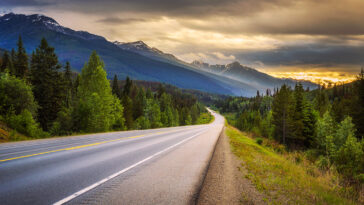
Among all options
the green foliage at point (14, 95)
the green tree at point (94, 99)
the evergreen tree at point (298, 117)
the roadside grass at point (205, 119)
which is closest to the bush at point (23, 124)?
the green foliage at point (14, 95)

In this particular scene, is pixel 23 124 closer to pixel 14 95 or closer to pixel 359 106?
pixel 14 95

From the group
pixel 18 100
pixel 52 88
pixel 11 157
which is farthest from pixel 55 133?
pixel 11 157

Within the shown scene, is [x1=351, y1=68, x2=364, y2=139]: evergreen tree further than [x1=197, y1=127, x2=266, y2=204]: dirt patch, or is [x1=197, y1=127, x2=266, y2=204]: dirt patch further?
[x1=351, y1=68, x2=364, y2=139]: evergreen tree

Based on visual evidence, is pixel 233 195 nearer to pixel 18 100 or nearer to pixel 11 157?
pixel 11 157

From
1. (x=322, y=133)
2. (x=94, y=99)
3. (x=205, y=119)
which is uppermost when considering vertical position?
(x=94, y=99)

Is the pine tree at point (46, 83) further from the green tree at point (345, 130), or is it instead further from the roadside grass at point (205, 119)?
the roadside grass at point (205, 119)

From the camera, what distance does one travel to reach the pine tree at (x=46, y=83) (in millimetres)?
34625

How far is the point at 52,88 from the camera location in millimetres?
35375

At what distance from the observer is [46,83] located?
35.0 meters

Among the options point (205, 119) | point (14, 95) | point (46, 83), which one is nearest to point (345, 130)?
point (14, 95)

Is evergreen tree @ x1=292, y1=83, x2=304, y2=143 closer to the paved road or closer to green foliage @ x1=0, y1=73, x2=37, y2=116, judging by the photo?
the paved road

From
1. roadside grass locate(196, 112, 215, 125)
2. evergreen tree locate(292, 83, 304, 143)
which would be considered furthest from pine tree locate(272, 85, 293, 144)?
roadside grass locate(196, 112, 215, 125)

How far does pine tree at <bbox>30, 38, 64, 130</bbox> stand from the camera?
114 feet

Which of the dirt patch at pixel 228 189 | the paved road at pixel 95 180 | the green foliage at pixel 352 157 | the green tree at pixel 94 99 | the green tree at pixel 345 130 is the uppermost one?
the green tree at pixel 94 99
